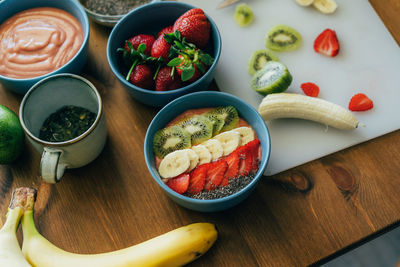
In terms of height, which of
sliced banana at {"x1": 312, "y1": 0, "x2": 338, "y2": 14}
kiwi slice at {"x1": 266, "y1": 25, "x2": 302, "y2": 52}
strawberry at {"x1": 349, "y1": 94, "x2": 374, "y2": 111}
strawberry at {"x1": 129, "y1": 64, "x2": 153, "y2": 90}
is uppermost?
sliced banana at {"x1": 312, "y1": 0, "x2": 338, "y2": 14}

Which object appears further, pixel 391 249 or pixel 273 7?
pixel 391 249

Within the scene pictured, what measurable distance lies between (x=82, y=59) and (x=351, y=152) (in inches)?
35.7

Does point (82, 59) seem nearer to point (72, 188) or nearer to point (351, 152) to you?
point (72, 188)

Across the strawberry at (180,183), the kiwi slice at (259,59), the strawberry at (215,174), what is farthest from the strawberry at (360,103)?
the strawberry at (180,183)

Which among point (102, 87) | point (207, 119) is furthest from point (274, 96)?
point (102, 87)

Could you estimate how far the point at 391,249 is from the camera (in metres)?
1.71

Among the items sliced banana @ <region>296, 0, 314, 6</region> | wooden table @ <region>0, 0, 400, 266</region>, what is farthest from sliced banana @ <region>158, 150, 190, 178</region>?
sliced banana @ <region>296, 0, 314, 6</region>

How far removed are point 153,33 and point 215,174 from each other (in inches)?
23.5

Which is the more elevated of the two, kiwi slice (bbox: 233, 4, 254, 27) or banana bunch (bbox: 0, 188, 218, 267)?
kiwi slice (bbox: 233, 4, 254, 27)

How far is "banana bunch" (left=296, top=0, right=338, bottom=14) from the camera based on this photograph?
1.51 m

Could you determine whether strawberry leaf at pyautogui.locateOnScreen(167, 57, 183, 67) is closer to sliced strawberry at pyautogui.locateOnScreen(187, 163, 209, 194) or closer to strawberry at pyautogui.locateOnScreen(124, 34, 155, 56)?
strawberry at pyautogui.locateOnScreen(124, 34, 155, 56)

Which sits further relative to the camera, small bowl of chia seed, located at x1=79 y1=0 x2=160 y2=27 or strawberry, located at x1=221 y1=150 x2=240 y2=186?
small bowl of chia seed, located at x1=79 y1=0 x2=160 y2=27

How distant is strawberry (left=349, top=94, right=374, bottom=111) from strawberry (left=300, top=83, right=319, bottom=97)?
0.38ft

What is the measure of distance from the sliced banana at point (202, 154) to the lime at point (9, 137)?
0.53m
